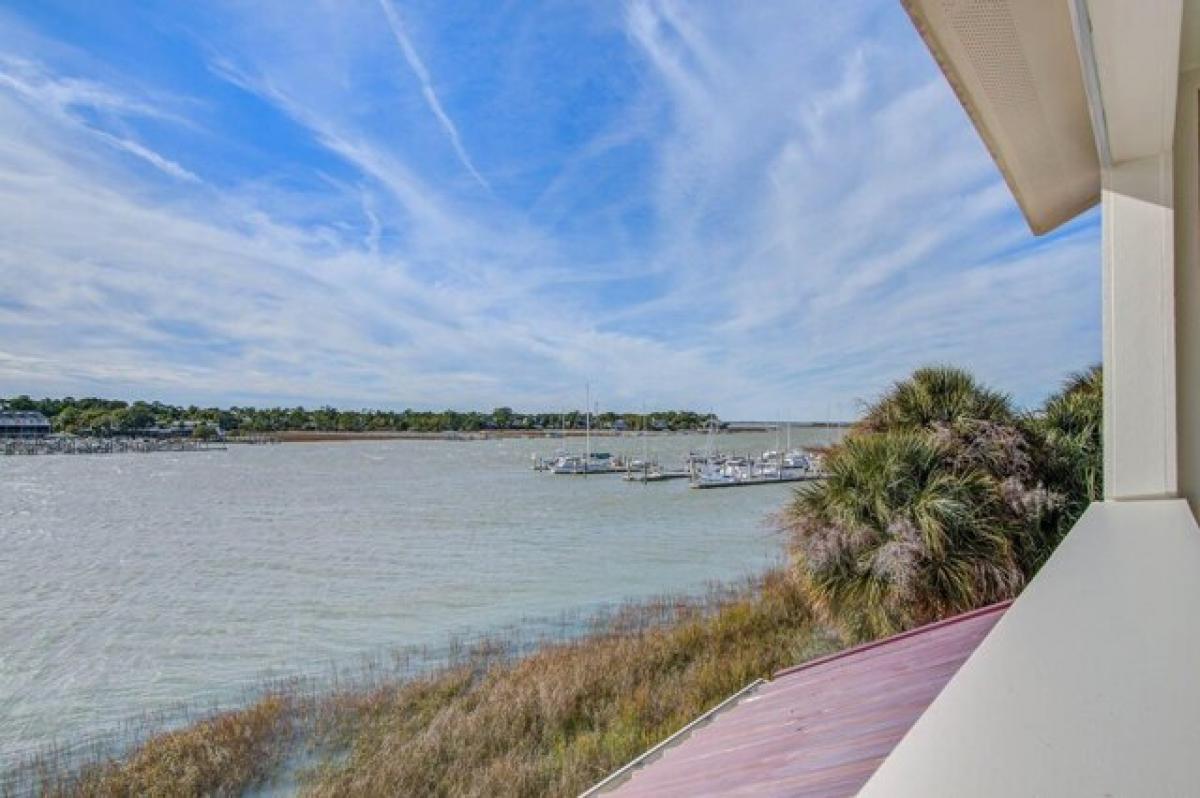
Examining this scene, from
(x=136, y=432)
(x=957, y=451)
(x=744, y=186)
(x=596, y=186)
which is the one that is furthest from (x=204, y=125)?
(x=136, y=432)

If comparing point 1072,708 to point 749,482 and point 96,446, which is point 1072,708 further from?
point 96,446

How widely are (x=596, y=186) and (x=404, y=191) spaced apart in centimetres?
825

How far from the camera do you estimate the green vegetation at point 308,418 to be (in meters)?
84.2

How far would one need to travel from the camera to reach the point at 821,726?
2.41 metres

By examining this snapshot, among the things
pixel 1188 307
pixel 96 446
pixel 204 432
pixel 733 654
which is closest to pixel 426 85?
pixel 733 654

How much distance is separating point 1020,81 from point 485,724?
6923 millimetres

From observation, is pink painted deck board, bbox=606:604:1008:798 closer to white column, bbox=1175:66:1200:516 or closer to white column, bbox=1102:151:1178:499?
white column, bbox=1102:151:1178:499

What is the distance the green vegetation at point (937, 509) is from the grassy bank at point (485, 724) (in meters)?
1.97

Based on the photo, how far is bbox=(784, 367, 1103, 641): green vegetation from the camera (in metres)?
6.25

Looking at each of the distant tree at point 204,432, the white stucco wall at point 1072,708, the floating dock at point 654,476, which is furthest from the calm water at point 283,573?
the distant tree at point 204,432

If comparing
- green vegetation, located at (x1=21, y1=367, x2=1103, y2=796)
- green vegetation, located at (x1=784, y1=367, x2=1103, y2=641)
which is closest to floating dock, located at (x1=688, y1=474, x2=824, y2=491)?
green vegetation, located at (x1=21, y1=367, x2=1103, y2=796)

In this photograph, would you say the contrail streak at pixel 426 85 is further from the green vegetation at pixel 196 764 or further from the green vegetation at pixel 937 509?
the green vegetation at pixel 196 764

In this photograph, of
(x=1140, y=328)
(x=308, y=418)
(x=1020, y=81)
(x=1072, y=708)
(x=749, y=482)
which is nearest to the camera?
(x=1072, y=708)

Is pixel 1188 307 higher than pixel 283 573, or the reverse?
pixel 1188 307
